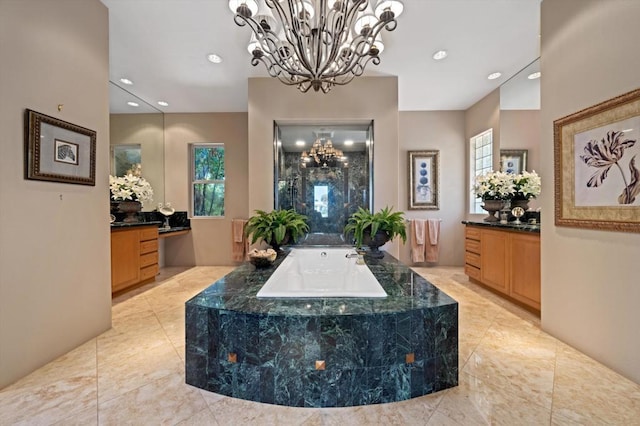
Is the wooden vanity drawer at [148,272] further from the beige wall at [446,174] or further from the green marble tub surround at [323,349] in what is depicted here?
the beige wall at [446,174]

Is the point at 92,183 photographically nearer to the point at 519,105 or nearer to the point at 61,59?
the point at 61,59

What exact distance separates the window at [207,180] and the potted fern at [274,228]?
2.17 metres

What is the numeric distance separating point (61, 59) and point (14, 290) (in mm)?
1605

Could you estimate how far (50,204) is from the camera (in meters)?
1.83

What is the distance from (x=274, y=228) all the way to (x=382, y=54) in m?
2.29

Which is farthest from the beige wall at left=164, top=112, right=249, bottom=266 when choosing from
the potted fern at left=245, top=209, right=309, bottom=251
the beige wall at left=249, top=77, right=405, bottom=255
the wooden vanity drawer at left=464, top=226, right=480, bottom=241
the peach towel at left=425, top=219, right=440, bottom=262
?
the wooden vanity drawer at left=464, top=226, right=480, bottom=241

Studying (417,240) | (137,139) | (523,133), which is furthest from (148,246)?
(523,133)

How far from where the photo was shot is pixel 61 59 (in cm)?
191

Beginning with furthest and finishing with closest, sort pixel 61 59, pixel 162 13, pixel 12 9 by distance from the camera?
pixel 162 13
pixel 61 59
pixel 12 9

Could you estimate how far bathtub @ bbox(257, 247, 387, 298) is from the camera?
6.90 feet

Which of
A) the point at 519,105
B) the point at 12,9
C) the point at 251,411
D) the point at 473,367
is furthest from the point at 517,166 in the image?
the point at 12,9

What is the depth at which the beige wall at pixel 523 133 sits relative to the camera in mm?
3391

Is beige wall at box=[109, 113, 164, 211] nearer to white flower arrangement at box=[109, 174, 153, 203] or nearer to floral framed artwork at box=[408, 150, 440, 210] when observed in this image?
white flower arrangement at box=[109, 174, 153, 203]

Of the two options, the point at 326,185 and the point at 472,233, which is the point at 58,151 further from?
the point at 472,233
